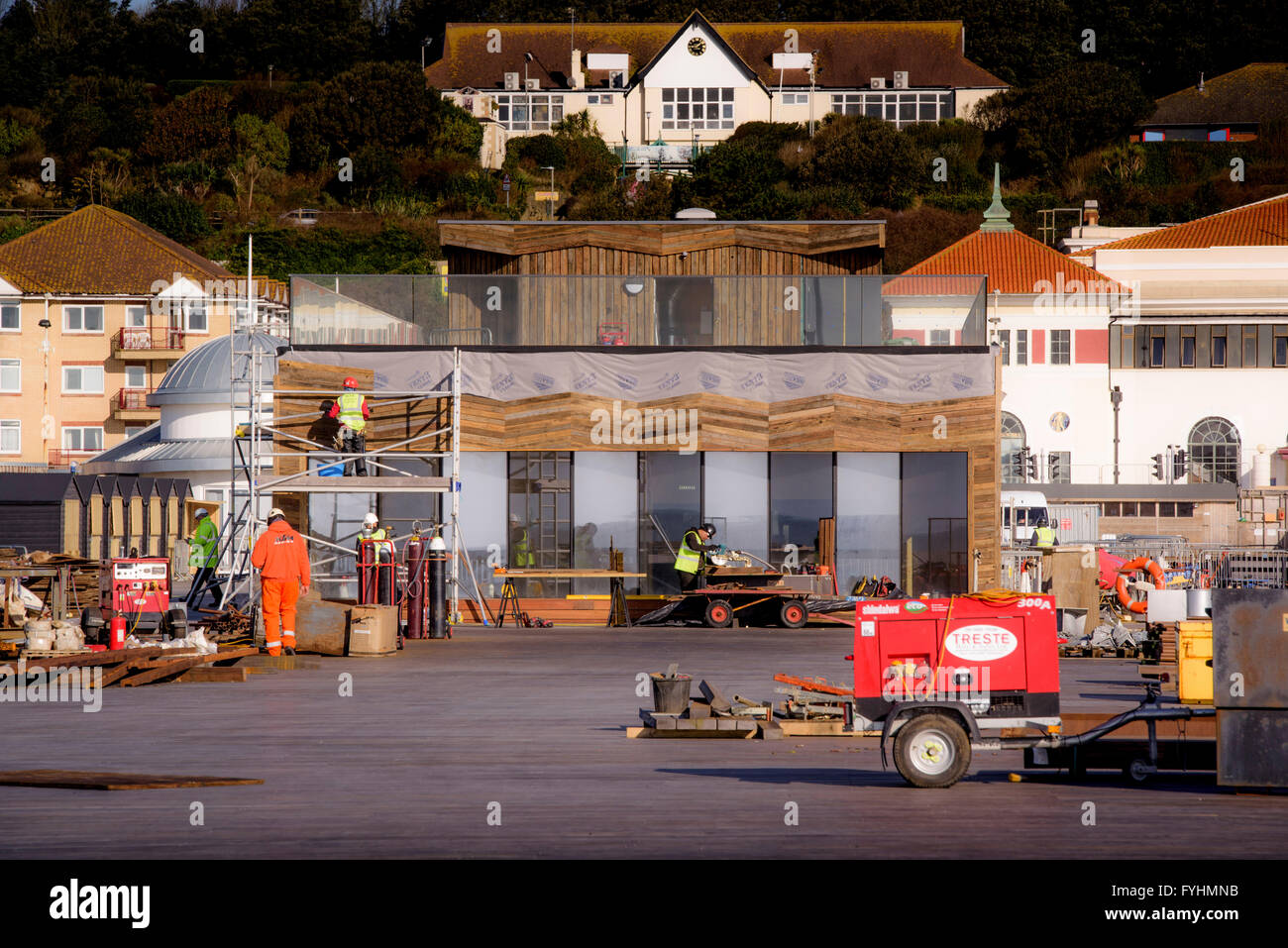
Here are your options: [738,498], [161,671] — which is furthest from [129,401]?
[161,671]

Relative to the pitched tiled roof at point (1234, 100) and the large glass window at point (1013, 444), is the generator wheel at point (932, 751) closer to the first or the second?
the large glass window at point (1013, 444)

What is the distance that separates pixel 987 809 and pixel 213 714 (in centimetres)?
880

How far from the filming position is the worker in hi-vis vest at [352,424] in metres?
32.2

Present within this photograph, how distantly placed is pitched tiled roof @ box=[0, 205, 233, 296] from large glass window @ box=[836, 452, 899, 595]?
2187 inches

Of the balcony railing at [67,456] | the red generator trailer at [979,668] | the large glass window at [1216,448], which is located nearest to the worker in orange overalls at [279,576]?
the red generator trailer at [979,668]

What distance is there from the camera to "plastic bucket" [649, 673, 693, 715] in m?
15.0

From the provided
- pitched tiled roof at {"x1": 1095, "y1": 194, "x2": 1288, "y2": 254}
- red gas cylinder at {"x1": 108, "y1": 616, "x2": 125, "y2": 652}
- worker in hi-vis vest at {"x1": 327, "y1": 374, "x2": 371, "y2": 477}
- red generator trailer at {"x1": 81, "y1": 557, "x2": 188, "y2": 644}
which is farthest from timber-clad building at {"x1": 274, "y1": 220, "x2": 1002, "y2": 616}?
pitched tiled roof at {"x1": 1095, "y1": 194, "x2": 1288, "y2": 254}

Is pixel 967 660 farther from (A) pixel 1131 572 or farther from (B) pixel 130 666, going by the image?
(A) pixel 1131 572

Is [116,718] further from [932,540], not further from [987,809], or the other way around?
[932,540]

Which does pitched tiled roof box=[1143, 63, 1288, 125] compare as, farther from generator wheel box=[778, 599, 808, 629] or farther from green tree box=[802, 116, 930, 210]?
generator wheel box=[778, 599, 808, 629]

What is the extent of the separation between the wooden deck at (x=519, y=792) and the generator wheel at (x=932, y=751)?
0.14 metres

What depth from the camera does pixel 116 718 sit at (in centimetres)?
1591

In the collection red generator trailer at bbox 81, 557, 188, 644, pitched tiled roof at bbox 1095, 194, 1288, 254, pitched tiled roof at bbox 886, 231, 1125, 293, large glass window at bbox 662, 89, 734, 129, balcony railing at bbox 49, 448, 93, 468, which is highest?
large glass window at bbox 662, 89, 734, 129

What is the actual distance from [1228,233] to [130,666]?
233 ft
